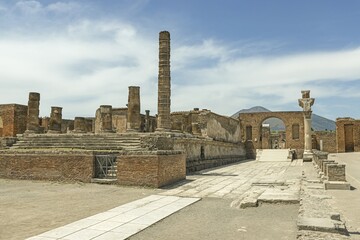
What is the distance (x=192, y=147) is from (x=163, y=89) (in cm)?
379

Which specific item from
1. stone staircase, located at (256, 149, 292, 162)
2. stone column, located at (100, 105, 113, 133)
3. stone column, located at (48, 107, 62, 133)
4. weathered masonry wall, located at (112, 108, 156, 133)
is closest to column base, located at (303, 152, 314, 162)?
stone staircase, located at (256, 149, 292, 162)

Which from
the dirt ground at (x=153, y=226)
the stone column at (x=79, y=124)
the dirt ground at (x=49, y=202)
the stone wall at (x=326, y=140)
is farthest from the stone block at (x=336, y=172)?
the stone wall at (x=326, y=140)

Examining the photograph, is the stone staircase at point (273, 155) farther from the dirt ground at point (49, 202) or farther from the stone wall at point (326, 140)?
the dirt ground at point (49, 202)

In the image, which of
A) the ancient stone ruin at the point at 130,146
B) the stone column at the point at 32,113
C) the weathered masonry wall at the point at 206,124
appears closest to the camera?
the ancient stone ruin at the point at 130,146

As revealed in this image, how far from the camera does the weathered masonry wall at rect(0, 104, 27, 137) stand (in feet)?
85.5

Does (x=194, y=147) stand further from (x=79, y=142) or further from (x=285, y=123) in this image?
(x=285, y=123)

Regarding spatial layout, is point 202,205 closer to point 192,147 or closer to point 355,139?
point 192,147

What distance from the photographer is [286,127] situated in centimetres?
4031

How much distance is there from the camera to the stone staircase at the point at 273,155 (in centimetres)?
3245

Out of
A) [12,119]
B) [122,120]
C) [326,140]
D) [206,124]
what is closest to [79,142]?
[12,119]

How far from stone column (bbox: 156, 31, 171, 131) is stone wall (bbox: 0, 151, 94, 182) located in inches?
267

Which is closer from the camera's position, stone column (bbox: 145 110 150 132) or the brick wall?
stone column (bbox: 145 110 150 132)

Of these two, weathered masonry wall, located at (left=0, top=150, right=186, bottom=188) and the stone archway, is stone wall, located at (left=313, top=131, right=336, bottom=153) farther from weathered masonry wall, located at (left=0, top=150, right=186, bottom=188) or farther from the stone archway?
weathered masonry wall, located at (left=0, top=150, right=186, bottom=188)

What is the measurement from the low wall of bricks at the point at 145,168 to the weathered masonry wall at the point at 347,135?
33471mm
